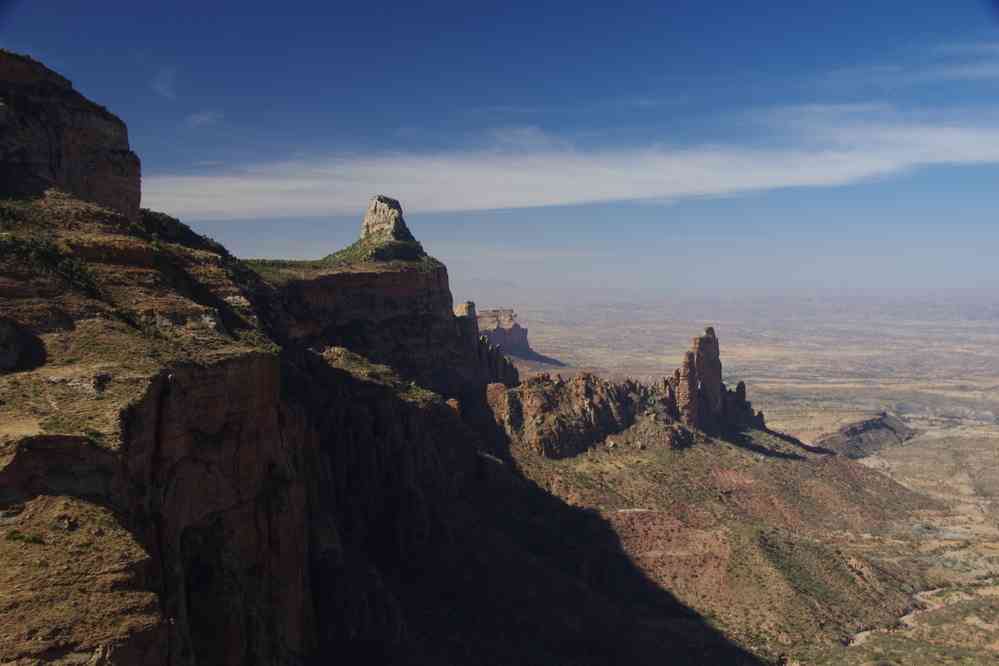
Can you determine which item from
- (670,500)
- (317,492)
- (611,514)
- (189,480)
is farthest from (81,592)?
(670,500)

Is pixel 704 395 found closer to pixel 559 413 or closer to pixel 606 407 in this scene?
pixel 606 407

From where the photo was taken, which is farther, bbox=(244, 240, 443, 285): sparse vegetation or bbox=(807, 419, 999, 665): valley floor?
bbox=(244, 240, 443, 285): sparse vegetation

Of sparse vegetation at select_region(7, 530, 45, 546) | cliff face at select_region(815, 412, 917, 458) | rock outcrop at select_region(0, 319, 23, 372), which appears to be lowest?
cliff face at select_region(815, 412, 917, 458)

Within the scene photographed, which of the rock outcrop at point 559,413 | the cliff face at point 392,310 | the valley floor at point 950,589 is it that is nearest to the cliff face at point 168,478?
the cliff face at point 392,310

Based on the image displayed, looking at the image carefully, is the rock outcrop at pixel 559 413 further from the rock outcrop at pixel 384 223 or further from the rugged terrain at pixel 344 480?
the rock outcrop at pixel 384 223

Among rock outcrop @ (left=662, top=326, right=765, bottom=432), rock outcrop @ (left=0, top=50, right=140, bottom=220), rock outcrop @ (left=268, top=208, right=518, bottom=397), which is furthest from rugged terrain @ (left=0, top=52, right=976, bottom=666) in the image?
rock outcrop @ (left=662, top=326, right=765, bottom=432)

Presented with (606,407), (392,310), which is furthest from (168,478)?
(606,407)

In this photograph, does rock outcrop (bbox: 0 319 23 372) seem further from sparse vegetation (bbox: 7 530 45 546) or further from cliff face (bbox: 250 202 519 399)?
cliff face (bbox: 250 202 519 399)

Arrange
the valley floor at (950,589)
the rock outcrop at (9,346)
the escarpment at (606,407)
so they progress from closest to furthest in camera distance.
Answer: the rock outcrop at (9,346) → the valley floor at (950,589) → the escarpment at (606,407)
